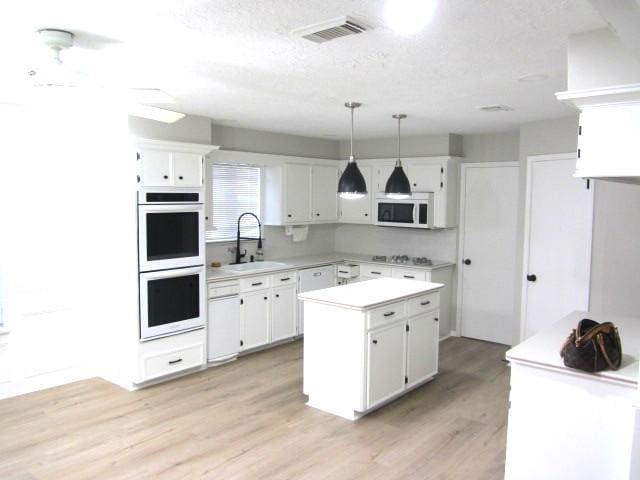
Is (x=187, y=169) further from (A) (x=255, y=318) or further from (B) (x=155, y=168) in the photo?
(A) (x=255, y=318)

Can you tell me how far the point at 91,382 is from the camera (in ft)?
15.3

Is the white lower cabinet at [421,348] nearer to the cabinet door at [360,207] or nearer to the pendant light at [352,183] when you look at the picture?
the pendant light at [352,183]

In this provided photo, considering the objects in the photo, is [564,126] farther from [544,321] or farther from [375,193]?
[375,193]

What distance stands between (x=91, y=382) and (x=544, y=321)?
432cm

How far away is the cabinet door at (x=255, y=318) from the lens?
5.30m

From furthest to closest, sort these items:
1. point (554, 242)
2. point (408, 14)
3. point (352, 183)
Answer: point (554, 242)
point (352, 183)
point (408, 14)

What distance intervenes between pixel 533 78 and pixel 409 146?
10.3 ft

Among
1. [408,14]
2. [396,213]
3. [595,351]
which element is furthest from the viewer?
[396,213]

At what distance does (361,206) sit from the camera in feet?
21.9

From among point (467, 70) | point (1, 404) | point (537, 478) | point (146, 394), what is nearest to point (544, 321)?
point (537, 478)

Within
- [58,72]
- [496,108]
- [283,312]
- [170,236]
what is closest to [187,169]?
[170,236]

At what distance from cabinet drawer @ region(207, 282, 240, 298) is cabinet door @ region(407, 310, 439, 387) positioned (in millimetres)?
1831

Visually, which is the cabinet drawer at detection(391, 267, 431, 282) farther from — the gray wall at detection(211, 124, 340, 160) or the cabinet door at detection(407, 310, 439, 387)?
the gray wall at detection(211, 124, 340, 160)

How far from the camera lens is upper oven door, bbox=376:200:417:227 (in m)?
6.08
